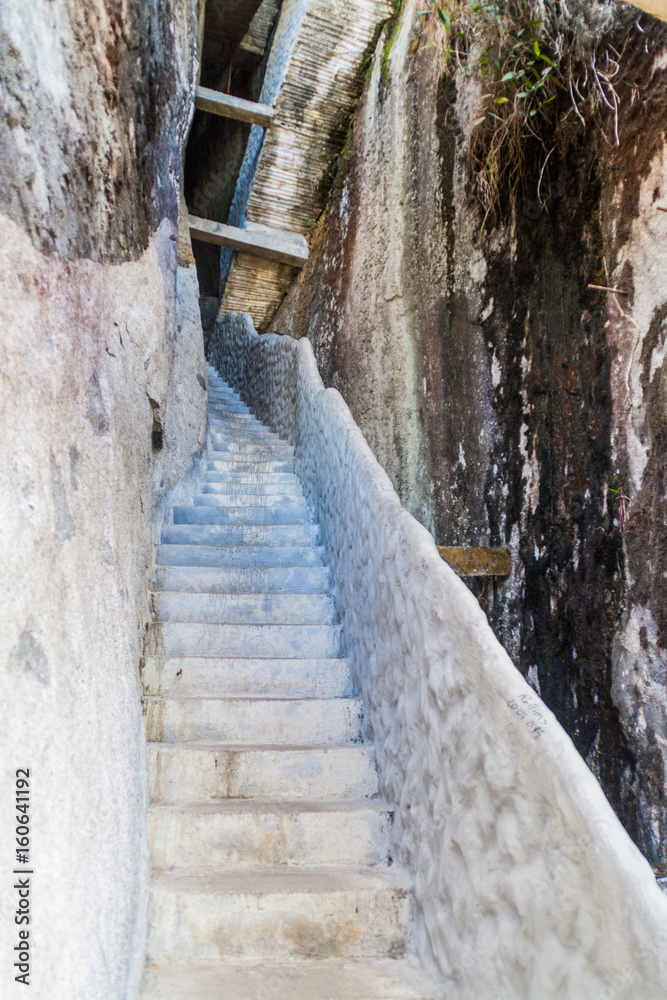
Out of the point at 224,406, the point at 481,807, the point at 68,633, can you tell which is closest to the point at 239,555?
the point at 68,633

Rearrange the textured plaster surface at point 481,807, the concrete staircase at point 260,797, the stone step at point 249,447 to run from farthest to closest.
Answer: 1. the stone step at point 249,447
2. the concrete staircase at point 260,797
3. the textured plaster surface at point 481,807

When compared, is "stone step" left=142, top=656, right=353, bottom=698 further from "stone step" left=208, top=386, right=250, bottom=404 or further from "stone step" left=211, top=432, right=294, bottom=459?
"stone step" left=208, top=386, right=250, bottom=404

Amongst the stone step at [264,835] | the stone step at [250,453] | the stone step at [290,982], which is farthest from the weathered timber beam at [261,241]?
the stone step at [290,982]

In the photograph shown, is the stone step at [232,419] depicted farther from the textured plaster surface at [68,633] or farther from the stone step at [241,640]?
the textured plaster surface at [68,633]

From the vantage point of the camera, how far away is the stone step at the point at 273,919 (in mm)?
1919

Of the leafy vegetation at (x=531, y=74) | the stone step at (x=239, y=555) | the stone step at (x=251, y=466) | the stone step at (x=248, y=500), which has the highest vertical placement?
the leafy vegetation at (x=531, y=74)

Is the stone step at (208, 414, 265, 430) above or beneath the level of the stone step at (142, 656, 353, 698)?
above

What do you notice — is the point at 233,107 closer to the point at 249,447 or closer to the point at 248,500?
the point at 249,447

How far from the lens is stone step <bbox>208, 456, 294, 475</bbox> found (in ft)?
16.7

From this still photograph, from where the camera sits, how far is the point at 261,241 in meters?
7.79

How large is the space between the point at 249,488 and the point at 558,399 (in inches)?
88.1

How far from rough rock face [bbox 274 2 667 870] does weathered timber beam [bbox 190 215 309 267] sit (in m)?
2.77

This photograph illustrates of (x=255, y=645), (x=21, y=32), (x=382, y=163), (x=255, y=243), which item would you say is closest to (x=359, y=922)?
(x=255, y=645)

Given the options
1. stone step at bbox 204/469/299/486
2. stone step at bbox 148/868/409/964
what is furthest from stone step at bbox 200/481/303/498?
stone step at bbox 148/868/409/964
